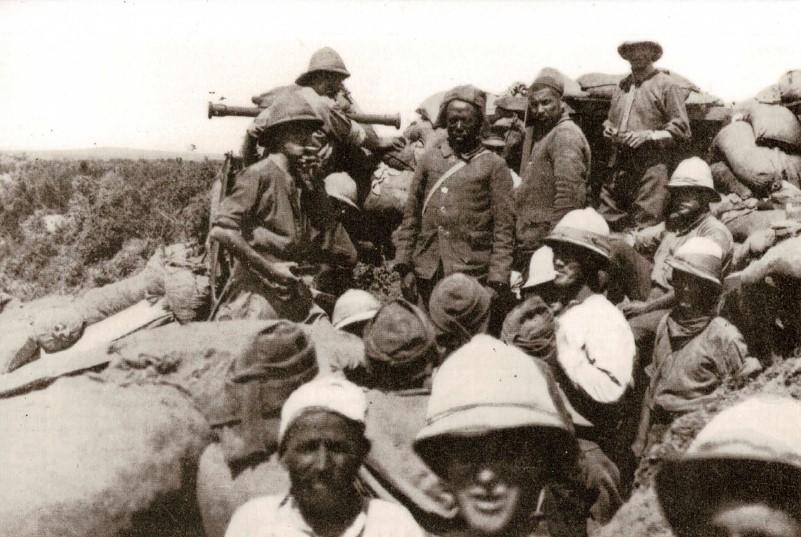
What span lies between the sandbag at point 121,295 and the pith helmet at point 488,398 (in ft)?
19.2

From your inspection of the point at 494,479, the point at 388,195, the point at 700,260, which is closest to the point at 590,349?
the point at 700,260

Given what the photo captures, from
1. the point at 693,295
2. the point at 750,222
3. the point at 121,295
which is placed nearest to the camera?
the point at 693,295

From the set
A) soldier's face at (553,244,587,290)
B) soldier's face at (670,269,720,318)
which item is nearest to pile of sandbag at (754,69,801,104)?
soldier's face at (670,269,720,318)

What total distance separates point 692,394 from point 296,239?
279cm

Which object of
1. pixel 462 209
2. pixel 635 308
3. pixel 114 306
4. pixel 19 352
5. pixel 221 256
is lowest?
pixel 114 306

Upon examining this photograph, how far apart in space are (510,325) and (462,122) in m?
2.02

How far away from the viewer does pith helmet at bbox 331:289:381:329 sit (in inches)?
222

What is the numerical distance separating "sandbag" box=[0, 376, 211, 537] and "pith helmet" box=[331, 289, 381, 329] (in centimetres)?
158

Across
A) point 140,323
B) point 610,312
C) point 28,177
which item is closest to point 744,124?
point 610,312

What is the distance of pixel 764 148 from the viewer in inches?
310

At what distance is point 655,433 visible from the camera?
4.96 meters

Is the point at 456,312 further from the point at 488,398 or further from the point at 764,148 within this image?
the point at 764,148

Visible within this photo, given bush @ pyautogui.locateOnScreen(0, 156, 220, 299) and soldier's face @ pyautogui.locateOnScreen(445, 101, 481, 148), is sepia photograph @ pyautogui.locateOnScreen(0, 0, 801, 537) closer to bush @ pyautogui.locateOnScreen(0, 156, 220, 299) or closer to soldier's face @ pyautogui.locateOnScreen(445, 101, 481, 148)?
soldier's face @ pyautogui.locateOnScreen(445, 101, 481, 148)

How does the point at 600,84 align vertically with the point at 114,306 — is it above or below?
above
